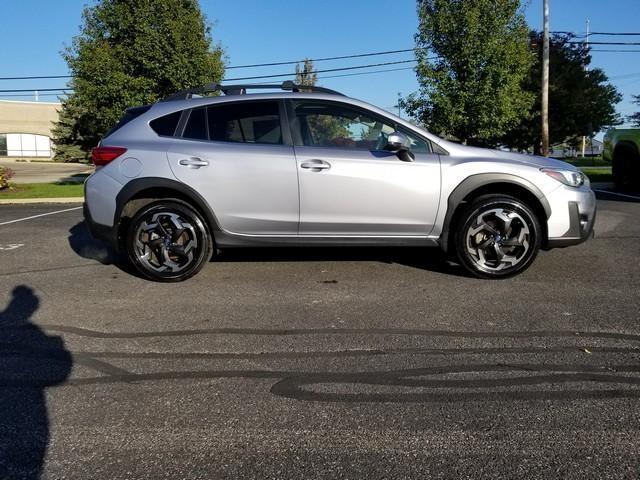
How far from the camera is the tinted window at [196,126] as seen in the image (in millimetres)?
5418

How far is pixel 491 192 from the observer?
17.9 ft

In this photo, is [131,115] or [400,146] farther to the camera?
[131,115]

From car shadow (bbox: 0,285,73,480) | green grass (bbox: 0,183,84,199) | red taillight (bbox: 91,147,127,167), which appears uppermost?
red taillight (bbox: 91,147,127,167)

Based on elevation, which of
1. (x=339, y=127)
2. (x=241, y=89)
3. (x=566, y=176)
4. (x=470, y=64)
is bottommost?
(x=566, y=176)

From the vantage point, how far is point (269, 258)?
21.1 feet

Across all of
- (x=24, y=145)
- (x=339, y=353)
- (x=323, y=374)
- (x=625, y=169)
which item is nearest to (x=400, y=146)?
(x=339, y=353)

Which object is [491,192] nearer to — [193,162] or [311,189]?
[311,189]

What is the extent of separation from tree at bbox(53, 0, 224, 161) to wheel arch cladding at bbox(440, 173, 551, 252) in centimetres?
1170

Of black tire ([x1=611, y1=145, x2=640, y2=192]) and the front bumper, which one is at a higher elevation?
black tire ([x1=611, y1=145, x2=640, y2=192])

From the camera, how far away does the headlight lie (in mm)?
5352

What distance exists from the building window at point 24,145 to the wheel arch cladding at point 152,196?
5856 cm

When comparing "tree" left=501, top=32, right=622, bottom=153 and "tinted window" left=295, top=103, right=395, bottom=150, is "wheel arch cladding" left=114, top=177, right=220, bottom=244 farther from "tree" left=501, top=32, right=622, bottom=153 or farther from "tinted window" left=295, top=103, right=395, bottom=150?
"tree" left=501, top=32, right=622, bottom=153

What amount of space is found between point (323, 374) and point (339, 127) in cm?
282

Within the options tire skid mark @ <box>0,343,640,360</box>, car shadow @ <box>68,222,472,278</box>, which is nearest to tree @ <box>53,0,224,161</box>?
car shadow @ <box>68,222,472,278</box>
